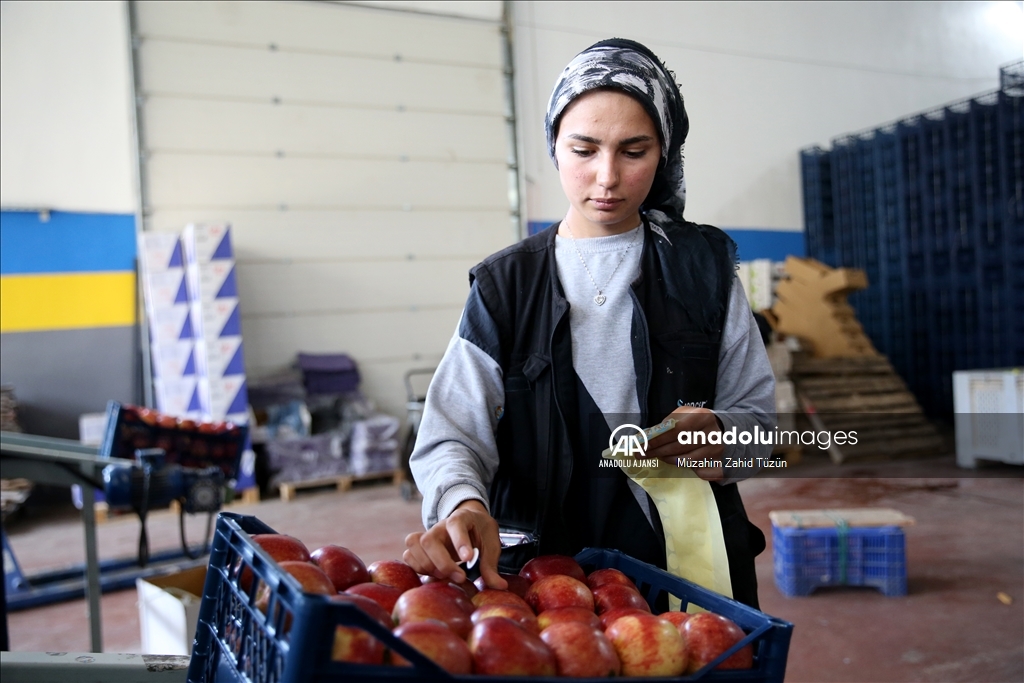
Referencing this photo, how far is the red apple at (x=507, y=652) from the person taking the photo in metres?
0.72

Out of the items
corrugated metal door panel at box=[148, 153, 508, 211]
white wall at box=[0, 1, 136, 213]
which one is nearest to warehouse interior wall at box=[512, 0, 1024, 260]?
white wall at box=[0, 1, 136, 213]

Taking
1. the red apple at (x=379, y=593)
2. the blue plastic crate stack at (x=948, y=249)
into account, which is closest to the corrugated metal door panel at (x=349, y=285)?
the blue plastic crate stack at (x=948, y=249)

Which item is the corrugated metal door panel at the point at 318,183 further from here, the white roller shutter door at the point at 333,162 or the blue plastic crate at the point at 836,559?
the blue plastic crate at the point at 836,559

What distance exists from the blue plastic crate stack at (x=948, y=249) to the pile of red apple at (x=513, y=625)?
4.82m

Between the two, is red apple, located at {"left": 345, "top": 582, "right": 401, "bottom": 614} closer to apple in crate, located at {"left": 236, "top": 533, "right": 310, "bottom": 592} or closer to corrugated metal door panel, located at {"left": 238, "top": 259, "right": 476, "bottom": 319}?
apple in crate, located at {"left": 236, "top": 533, "right": 310, "bottom": 592}

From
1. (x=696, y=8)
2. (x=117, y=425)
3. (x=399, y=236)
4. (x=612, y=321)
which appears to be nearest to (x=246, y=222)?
(x=399, y=236)

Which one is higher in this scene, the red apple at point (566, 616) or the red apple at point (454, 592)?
the red apple at point (454, 592)

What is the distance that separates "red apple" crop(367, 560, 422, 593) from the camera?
914 mm

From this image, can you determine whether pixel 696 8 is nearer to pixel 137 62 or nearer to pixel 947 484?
pixel 947 484

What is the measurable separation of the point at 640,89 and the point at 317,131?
631 centimetres

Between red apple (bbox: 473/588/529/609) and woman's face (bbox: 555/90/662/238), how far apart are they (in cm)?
53

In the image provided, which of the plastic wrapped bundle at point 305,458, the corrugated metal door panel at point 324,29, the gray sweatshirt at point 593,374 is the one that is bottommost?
the plastic wrapped bundle at point 305,458

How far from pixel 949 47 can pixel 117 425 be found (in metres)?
3.39

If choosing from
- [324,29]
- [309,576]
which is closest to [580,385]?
[309,576]
